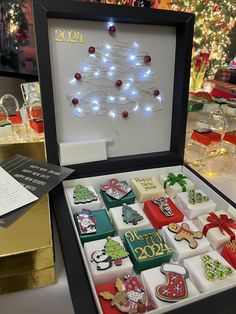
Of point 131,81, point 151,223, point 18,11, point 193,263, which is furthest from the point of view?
point 18,11

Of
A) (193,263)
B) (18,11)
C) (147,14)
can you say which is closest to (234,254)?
(193,263)

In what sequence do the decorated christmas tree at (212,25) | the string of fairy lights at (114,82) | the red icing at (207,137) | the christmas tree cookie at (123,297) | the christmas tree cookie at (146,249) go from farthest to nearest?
1. the decorated christmas tree at (212,25)
2. the red icing at (207,137)
3. the string of fairy lights at (114,82)
4. the christmas tree cookie at (146,249)
5. the christmas tree cookie at (123,297)

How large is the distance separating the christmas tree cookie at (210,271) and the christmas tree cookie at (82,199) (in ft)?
0.93

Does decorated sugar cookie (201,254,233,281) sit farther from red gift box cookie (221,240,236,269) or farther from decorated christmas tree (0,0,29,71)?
decorated christmas tree (0,0,29,71)

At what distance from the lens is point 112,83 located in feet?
→ 2.57

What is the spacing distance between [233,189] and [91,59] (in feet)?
2.00

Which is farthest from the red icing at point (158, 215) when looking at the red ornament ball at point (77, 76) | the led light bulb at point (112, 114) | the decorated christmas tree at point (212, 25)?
the decorated christmas tree at point (212, 25)

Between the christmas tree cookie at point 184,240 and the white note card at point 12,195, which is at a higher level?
the white note card at point 12,195

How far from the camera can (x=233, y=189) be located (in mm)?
827

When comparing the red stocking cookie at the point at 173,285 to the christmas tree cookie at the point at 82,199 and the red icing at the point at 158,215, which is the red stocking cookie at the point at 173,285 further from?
the christmas tree cookie at the point at 82,199

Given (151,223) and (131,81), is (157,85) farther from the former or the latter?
(151,223)

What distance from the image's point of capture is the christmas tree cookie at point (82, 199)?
692 millimetres

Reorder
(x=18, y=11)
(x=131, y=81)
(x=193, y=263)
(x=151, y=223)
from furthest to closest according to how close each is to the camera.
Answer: (x=18, y=11) → (x=131, y=81) → (x=151, y=223) → (x=193, y=263)

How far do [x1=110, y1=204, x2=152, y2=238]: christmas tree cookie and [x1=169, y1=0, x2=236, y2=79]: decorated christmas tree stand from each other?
1988 millimetres
